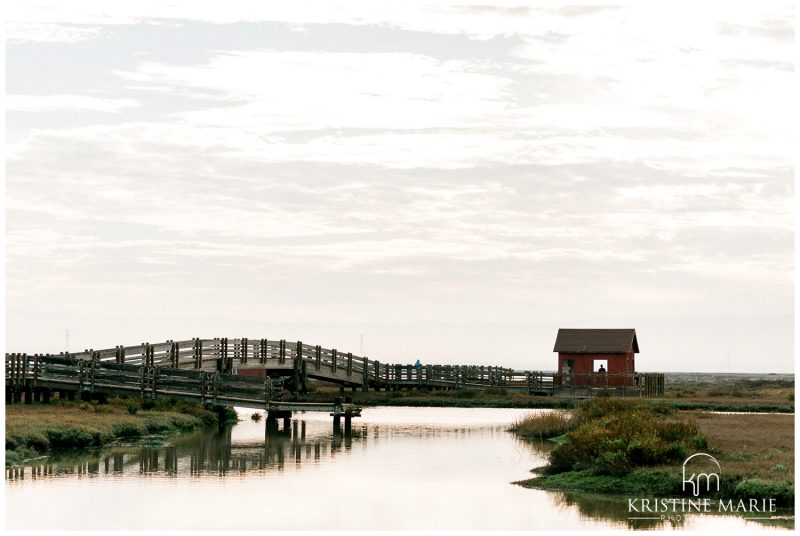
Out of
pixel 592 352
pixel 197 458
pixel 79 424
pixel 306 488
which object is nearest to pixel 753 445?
pixel 306 488

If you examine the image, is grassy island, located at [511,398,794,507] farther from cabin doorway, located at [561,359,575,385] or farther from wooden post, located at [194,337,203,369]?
cabin doorway, located at [561,359,575,385]

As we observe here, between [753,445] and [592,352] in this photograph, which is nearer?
[753,445]

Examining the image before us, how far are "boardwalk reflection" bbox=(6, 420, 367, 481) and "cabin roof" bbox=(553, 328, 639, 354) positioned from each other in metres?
27.2

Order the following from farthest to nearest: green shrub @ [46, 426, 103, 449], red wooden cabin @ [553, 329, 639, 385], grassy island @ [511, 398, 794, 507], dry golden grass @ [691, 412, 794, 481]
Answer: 1. red wooden cabin @ [553, 329, 639, 385]
2. green shrub @ [46, 426, 103, 449]
3. dry golden grass @ [691, 412, 794, 481]
4. grassy island @ [511, 398, 794, 507]

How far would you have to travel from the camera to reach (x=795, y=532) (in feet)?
64.8

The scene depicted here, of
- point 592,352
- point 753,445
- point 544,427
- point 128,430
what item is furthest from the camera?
point 592,352

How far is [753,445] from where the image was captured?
94.9 feet

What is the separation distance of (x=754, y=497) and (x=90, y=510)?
41.1 ft

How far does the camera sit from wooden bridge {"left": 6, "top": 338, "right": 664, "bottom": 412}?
43.4 metres

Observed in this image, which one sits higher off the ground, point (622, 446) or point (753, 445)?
point (622, 446)

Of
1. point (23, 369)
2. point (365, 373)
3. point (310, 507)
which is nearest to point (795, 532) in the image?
point (310, 507)

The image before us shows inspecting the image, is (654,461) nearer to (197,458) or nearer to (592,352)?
(197,458)

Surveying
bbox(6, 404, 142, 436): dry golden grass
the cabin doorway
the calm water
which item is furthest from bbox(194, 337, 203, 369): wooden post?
the cabin doorway

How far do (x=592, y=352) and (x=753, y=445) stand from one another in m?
34.9
